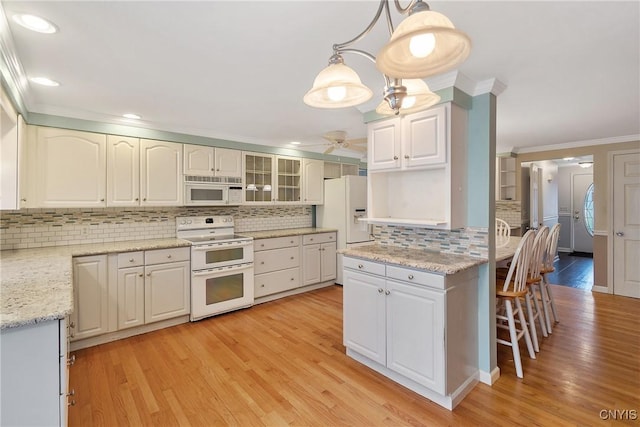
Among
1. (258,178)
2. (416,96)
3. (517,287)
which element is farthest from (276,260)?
(416,96)

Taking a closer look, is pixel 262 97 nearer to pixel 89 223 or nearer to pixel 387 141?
pixel 387 141

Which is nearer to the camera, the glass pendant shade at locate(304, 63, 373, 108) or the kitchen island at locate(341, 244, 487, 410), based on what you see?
the glass pendant shade at locate(304, 63, 373, 108)

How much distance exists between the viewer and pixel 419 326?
2.11 m

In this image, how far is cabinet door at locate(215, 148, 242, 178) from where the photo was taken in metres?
3.98

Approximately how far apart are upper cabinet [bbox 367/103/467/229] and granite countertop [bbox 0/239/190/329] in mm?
2190

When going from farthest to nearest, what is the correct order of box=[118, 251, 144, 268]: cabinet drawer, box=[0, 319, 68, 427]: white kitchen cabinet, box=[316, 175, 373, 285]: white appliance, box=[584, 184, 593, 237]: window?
1. box=[584, 184, 593, 237]: window
2. box=[316, 175, 373, 285]: white appliance
3. box=[118, 251, 144, 268]: cabinet drawer
4. box=[0, 319, 68, 427]: white kitchen cabinet

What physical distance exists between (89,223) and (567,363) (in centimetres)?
477

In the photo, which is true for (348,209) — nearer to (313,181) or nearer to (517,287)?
(313,181)

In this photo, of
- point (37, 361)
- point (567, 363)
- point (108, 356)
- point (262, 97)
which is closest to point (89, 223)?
point (108, 356)

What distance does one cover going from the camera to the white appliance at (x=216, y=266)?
3477 mm

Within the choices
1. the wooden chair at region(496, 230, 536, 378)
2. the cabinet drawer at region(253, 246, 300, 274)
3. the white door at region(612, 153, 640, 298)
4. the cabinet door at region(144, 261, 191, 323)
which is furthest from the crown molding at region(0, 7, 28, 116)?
the white door at region(612, 153, 640, 298)

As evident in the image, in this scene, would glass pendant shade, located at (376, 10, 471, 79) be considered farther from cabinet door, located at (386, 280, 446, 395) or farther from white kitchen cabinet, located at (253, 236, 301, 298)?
white kitchen cabinet, located at (253, 236, 301, 298)

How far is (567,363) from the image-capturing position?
2549 millimetres

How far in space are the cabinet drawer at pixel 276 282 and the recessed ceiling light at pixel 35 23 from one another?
10.1 feet
